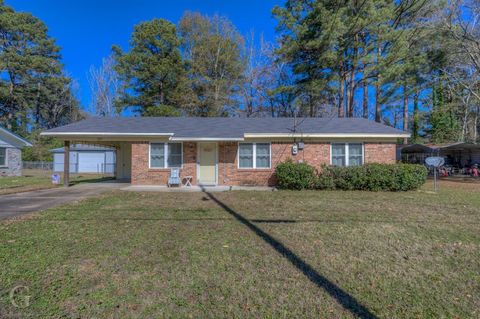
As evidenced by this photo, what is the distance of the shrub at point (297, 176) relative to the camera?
1150 centimetres

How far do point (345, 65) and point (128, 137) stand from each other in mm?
18439

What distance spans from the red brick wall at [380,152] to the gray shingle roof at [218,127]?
26.7 inches

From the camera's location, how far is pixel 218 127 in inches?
547

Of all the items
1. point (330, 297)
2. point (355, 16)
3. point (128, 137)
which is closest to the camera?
point (330, 297)

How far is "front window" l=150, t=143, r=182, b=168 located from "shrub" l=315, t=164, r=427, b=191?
667 centimetres

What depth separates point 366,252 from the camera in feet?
14.3

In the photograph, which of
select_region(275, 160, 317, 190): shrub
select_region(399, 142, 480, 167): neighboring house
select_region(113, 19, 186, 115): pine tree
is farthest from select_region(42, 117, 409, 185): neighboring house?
select_region(399, 142, 480, 167): neighboring house

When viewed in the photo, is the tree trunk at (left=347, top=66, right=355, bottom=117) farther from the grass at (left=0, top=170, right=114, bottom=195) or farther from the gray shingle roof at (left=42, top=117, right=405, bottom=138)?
the grass at (left=0, top=170, right=114, bottom=195)

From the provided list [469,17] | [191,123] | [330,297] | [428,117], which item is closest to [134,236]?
[330,297]

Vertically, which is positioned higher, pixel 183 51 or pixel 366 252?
pixel 183 51

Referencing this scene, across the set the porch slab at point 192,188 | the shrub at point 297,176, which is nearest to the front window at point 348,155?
the shrub at point 297,176

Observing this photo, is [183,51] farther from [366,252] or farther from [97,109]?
[366,252]

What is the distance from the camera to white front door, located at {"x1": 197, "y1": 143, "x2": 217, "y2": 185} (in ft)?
42.8

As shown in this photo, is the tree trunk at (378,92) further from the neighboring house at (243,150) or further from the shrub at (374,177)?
the shrub at (374,177)
